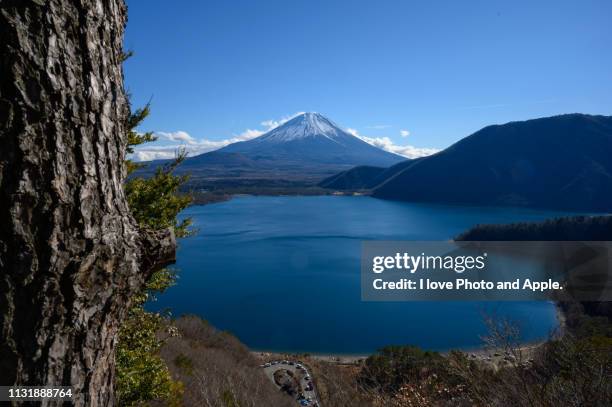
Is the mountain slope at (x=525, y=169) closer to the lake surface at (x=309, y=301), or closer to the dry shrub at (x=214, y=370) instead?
the lake surface at (x=309, y=301)

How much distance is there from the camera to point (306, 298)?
20.2 m

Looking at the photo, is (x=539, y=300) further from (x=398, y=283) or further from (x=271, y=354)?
(x=271, y=354)

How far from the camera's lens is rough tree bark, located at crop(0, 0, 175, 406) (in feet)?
2.61

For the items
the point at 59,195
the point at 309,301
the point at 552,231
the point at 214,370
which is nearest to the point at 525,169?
the point at 552,231

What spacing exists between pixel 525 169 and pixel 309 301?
215 feet

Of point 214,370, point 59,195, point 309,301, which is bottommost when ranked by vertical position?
point 309,301

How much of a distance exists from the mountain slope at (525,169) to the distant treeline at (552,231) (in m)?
30.5

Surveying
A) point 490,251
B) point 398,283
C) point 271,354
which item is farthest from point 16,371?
point 490,251

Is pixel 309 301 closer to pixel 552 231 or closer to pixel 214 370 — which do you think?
pixel 214 370

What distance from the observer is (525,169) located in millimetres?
72875

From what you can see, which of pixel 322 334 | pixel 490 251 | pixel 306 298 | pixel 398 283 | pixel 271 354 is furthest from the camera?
pixel 490 251

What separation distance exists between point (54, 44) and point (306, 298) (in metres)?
20.0

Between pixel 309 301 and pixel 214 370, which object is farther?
pixel 309 301

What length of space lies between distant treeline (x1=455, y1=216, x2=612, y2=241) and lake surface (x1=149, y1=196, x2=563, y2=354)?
313cm
